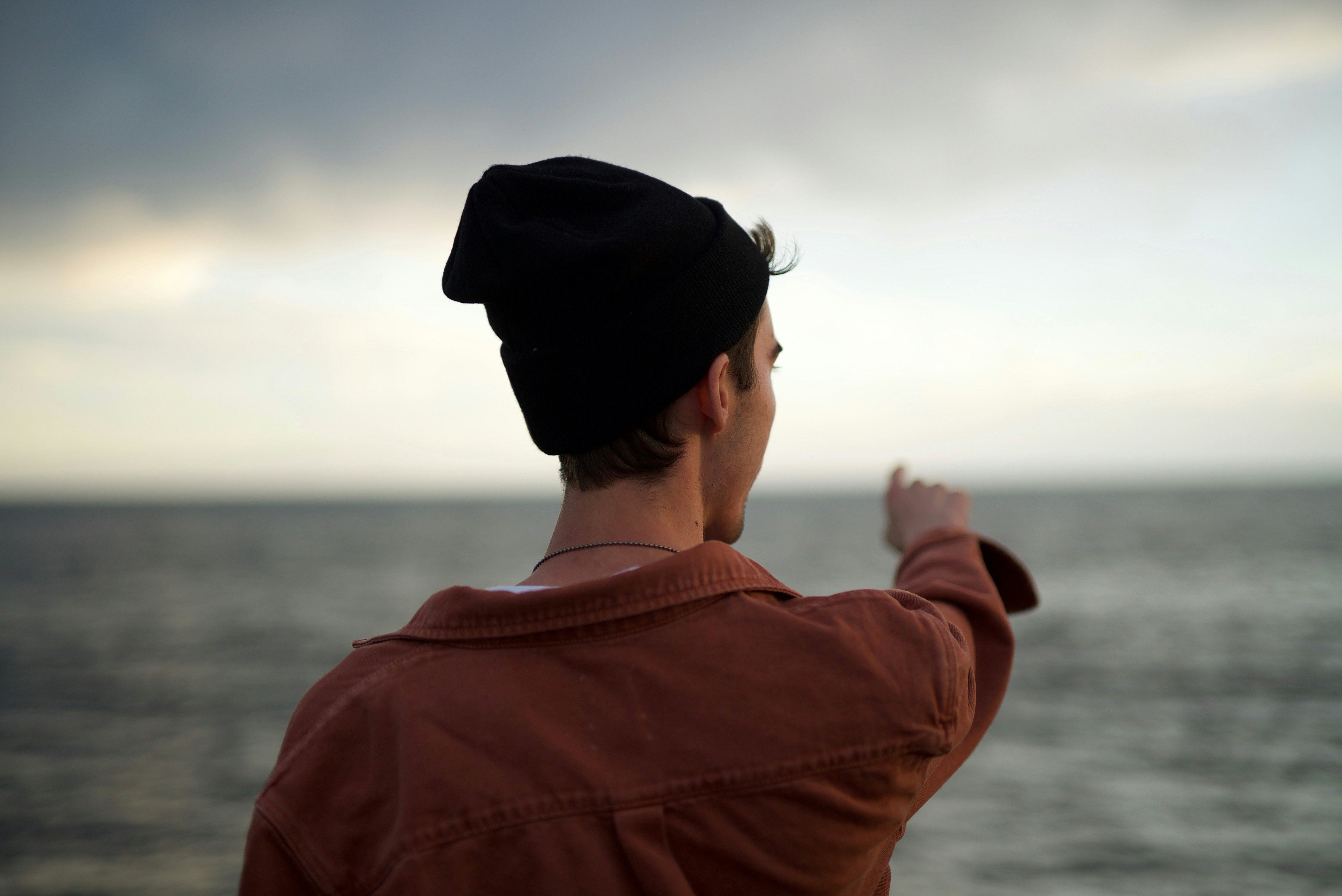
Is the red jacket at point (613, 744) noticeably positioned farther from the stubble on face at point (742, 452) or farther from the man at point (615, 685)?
the stubble on face at point (742, 452)

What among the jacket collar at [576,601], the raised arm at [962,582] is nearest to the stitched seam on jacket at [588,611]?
the jacket collar at [576,601]

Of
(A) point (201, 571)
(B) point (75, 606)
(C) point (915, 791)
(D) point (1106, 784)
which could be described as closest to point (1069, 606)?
(D) point (1106, 784)

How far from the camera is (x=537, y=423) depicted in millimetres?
1479

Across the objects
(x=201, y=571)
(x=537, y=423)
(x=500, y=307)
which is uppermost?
(x=500, y=307)

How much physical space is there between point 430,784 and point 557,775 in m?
0.16

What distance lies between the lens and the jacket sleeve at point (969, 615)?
60.3 inches

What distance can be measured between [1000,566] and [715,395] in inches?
35.8

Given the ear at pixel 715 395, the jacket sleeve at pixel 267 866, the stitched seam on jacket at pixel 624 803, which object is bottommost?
the jacket sleeve at pixel 267 866

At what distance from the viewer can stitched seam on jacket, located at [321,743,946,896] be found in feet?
3.71

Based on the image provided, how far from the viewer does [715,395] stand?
1.45 m

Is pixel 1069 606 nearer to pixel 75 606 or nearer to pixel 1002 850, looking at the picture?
pixel 1002 850

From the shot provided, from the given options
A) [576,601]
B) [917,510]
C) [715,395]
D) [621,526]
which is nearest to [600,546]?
[621,526]

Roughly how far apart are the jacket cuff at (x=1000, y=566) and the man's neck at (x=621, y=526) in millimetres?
662

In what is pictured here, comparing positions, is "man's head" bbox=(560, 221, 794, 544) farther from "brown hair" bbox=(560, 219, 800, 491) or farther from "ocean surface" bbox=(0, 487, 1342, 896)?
"ocean surface" bbox=(0, 487, 1342, 896)
